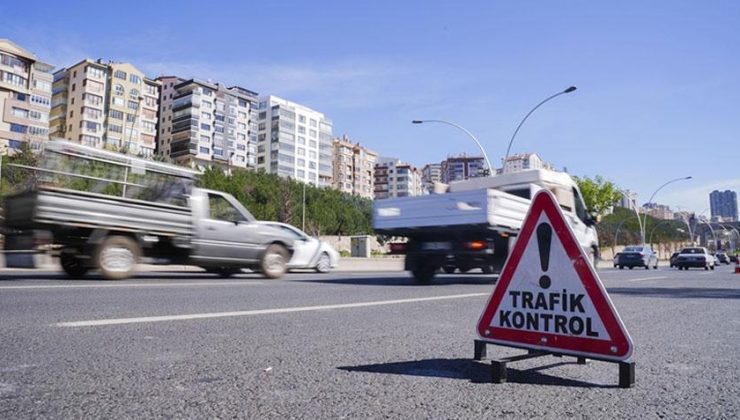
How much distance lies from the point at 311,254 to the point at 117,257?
753 centimetres

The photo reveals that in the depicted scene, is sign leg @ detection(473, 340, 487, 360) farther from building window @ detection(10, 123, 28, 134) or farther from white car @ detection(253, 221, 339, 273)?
building window @ detection(10, 123, 28, 134)

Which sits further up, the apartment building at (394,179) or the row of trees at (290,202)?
the apartment building at (394,179)

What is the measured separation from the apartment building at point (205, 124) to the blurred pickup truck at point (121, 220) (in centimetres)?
8566

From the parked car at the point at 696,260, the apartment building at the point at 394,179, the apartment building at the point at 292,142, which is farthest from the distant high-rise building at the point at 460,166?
the parked car at the point at 696,260

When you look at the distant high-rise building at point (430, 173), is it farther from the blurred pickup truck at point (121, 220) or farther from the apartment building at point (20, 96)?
the blurred pickup truck at point (121, 220)

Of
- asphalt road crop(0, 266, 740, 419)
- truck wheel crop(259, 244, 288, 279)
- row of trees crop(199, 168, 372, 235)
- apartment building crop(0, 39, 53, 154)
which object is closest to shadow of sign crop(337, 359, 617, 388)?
asphalt road crop(0, 266, 740, 419)

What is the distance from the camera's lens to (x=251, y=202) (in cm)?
6538

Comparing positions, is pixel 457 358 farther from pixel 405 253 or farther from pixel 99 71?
pixel 99 71

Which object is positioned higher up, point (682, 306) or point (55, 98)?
point (55, 98)

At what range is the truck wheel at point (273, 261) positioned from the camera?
11781mm

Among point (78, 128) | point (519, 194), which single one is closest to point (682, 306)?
point (519, 194)

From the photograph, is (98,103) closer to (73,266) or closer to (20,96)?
(20,96)

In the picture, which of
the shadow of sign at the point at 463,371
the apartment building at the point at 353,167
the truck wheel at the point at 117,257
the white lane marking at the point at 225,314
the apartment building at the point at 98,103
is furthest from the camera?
the apartment building at the point at 353,167

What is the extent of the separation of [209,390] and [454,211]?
741 cm
